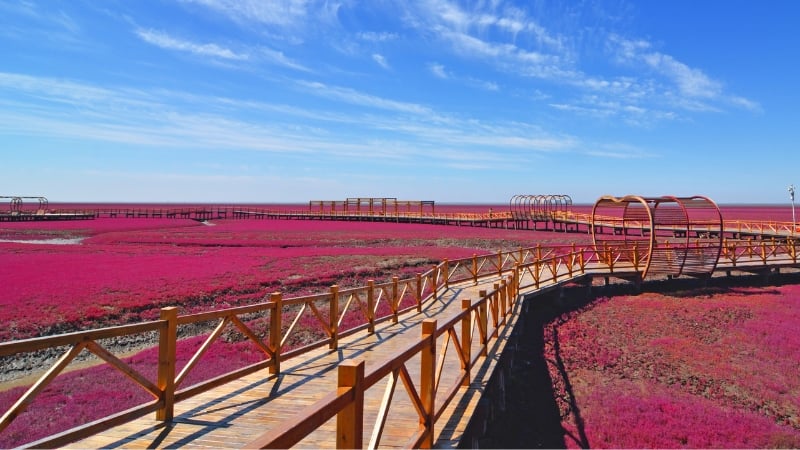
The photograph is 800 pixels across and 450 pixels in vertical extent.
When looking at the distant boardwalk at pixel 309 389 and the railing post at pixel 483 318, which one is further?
the railing post at pixel 483 318

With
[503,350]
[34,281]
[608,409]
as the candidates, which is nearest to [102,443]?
[503,350]

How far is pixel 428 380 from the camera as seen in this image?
4.59m

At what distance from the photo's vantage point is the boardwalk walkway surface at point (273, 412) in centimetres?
492

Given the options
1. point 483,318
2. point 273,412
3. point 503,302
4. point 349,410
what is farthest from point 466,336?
point 503,302

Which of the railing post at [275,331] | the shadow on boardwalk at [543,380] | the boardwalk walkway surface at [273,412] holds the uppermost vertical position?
the railing post at [275,331]

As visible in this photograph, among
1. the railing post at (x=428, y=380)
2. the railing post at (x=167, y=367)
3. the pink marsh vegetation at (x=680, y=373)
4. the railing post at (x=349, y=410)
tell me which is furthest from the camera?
the pink marsh vegetation at (x=680, y=373)

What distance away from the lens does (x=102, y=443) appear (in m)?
4.70

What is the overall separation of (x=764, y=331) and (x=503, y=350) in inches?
450

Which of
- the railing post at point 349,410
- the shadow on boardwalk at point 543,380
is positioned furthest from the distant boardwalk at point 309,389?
the shadow on boardwalk at point 543,380

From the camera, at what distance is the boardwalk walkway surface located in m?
4.92

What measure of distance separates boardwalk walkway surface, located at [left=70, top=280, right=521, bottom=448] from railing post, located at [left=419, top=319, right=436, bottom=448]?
32 centimetres

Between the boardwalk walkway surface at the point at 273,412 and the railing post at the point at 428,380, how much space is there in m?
0.32

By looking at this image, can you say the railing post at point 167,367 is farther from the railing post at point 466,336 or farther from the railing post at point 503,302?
the railing post at point 503,302

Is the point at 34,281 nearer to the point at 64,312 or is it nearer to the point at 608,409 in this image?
the point at 64,312
